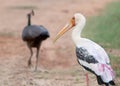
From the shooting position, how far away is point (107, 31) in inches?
673

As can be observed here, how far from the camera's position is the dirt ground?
11.4 metres

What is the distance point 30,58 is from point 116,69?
6.86ft

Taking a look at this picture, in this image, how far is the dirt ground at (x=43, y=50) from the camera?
11438mm

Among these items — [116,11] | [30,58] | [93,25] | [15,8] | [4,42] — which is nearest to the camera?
[30,58]

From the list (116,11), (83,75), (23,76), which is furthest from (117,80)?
(116,11)

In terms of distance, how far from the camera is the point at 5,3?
26.3 m

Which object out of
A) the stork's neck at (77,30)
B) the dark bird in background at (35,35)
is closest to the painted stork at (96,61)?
the stork's neck at (77,30)

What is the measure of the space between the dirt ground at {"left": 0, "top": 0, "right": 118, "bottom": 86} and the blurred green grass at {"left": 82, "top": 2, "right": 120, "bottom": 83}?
68 centimetres

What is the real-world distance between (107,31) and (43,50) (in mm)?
2673

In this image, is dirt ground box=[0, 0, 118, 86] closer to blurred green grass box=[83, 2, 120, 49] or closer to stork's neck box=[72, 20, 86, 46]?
blurred green grass box=[83, 2, 120, 49]

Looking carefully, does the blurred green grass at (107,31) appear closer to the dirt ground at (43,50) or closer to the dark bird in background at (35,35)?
the dirt ground at (43,50)

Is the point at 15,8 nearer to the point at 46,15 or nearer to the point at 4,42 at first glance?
the point at 46,15

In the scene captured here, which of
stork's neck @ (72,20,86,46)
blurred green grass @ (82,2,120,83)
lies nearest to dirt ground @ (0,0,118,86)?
blurred green grass @ (82,2,120,83)

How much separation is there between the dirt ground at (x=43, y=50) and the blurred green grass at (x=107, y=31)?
0.68 metres
